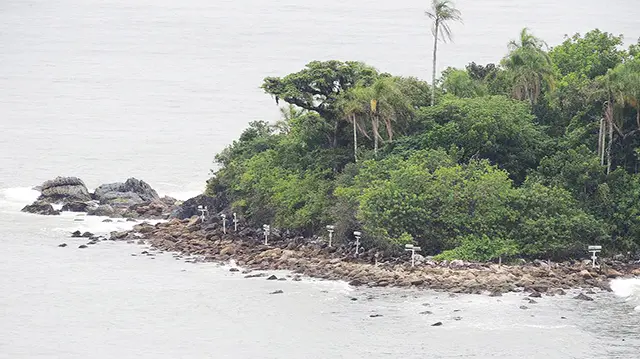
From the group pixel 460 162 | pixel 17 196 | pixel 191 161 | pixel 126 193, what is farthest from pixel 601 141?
pixel 191 161

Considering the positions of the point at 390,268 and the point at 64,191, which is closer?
the point at 390,268

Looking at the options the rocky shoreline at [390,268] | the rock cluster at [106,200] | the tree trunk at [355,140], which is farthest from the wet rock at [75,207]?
the tree trunk at [355,140]

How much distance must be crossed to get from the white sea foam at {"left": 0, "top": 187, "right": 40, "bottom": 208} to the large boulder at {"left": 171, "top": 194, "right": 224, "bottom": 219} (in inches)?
456

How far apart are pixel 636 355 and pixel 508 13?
472 ft

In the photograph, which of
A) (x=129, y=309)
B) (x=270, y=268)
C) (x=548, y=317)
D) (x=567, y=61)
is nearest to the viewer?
(x=548, y=317)

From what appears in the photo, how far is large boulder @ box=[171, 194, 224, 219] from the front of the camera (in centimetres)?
6287

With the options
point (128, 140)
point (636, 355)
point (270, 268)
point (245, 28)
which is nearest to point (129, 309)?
point (270, 268)

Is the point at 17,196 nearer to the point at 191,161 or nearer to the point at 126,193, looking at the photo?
the point at 126,193

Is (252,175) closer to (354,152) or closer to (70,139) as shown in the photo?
(354,152)

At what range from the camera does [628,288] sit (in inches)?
1817

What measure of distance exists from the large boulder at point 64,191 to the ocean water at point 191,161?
1906mm

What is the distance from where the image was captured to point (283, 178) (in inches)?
2309

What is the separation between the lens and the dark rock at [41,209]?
68.2 meters

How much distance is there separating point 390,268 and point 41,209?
27.1 meters
